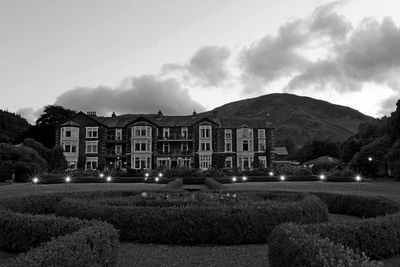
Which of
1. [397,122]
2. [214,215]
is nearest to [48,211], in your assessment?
[214,215]

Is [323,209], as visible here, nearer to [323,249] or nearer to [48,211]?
[323,249]

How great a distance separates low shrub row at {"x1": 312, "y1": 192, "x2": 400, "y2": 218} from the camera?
1439cm

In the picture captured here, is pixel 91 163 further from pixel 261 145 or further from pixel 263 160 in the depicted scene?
pixel 263 160

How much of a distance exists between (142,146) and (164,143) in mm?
4042

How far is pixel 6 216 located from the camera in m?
10.7

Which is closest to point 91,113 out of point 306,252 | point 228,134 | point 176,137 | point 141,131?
point 141,131

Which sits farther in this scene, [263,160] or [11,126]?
[11,126]

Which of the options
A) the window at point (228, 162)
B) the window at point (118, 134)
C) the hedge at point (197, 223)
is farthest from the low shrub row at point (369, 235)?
the window at point (118, 134)

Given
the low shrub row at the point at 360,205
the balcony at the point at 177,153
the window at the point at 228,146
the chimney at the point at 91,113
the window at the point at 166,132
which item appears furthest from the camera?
the chimney at the point at 91,113

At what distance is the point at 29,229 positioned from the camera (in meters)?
9.87

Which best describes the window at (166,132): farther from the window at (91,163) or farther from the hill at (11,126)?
the hill at (11,126)

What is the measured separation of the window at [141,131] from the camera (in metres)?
65.6

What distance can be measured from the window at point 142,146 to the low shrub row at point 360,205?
48.1m

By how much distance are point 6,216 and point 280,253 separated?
303 inches
